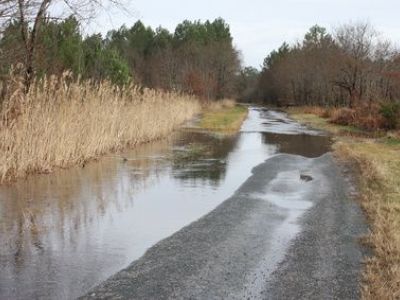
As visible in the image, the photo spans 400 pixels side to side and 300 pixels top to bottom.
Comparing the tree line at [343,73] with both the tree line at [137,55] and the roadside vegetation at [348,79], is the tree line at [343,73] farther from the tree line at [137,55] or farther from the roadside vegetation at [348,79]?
the tree line at [137,55]

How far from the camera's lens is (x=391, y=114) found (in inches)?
1063

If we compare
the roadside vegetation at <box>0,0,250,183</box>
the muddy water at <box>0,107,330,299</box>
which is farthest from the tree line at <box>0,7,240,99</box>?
the muddy water at <box>0,107,330,299</box>

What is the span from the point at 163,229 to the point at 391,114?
21.8 metres

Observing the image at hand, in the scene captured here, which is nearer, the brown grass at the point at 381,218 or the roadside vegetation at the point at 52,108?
the brown grass at the point at 381,218

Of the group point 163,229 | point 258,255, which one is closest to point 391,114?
point 163,229

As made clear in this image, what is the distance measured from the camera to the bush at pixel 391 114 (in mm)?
26906

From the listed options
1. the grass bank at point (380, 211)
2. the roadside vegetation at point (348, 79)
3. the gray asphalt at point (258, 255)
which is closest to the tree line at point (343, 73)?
the roadside vegetation at point (348, 79)

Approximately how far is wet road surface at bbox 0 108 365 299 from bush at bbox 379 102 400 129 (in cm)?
1402

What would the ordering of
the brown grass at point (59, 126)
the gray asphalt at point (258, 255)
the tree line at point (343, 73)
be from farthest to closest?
the tree line at point (343, 73)
the brown grass at point (59, 126)
the gray asphalt at point (258, 255)

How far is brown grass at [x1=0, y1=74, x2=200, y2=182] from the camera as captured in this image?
35.7 ft

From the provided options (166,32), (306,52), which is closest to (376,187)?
(306,52)

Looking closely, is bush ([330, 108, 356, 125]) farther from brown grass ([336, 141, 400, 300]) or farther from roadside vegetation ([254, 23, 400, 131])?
brown grass ([336, 141, 400, 300])

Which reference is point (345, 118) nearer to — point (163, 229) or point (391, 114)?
point (391, 114)

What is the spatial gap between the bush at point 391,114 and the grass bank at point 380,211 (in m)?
7.48
